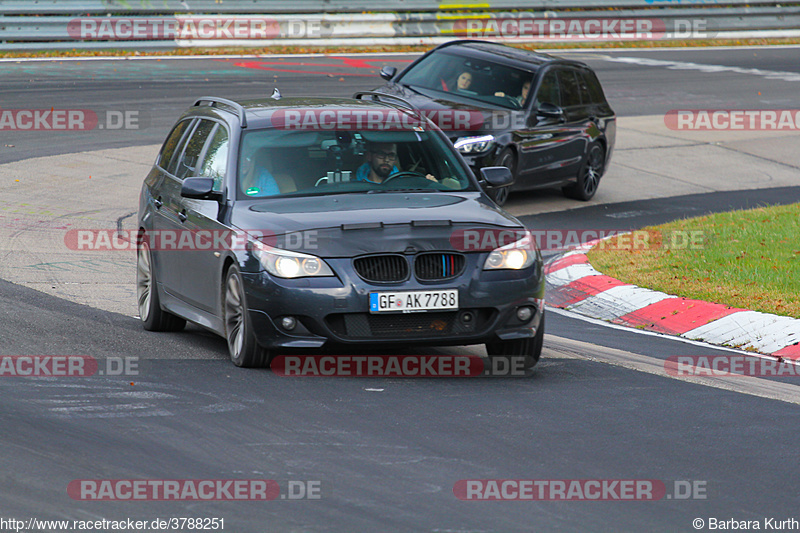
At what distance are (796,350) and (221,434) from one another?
458 centimetres

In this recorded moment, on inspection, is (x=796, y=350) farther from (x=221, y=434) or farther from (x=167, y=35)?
(x=167, y=35)

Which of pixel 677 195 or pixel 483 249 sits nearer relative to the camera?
pixel 483 249

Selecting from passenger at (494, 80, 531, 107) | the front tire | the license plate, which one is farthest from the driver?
passenger at (494, 80, 531, 107)

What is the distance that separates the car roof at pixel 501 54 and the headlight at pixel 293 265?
9844 mm

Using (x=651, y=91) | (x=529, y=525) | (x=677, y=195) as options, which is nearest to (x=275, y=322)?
(x=529, y=525)

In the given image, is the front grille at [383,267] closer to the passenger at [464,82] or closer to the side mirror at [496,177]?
the side mirror at [496,177]

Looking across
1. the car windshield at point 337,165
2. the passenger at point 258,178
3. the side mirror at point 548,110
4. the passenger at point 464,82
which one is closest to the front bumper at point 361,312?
the passenger at point 258,178

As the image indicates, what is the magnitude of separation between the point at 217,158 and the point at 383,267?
71.8 inches

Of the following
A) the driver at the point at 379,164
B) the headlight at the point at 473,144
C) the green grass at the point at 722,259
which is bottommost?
the green grass at the point at 722,259

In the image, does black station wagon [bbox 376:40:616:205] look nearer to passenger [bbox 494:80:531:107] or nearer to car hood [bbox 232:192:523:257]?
passenger [bbox 494:80:531:107]

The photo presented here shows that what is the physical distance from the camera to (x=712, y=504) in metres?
5.15

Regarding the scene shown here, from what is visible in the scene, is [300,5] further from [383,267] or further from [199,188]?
[383,267]

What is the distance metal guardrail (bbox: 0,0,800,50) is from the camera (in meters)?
25.1

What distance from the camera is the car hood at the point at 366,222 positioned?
7191 mm
